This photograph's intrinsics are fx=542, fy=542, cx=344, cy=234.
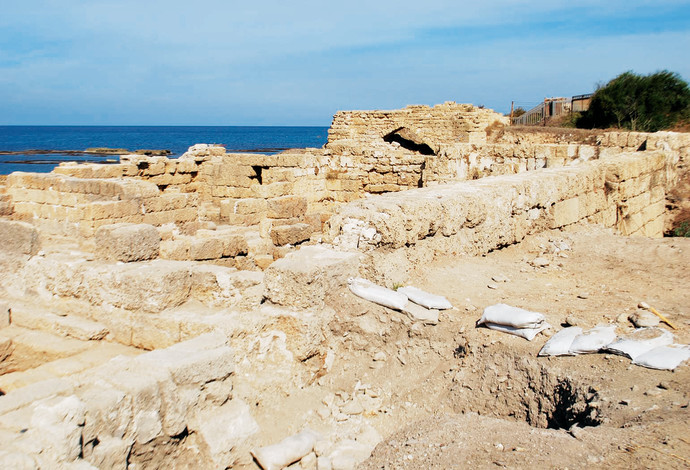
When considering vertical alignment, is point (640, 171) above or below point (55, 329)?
above

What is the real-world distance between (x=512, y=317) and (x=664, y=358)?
84 centimetres

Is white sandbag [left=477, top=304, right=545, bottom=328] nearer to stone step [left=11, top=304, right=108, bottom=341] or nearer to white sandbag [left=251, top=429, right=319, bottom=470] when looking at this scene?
white sandbag [left=251, top=429, right=319, bottom=470]

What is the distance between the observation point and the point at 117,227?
4.93 m

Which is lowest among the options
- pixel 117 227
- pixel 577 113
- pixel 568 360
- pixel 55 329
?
pixel 55 329

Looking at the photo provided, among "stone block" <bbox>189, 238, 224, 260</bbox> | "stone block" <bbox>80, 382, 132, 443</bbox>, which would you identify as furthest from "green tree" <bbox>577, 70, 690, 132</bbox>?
"stone block" <bbox>80, 382, 132, 443</bbox>

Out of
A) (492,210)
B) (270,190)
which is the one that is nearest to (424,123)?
(270,190)

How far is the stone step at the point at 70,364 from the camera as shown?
4.09m

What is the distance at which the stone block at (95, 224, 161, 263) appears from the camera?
4766mm

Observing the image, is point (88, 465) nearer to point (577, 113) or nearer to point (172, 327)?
point (172, 327)

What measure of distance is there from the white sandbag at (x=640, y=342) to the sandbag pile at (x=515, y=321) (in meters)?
0.44

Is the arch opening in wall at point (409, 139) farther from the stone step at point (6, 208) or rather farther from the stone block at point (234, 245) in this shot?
the stone step at point (6, 208)

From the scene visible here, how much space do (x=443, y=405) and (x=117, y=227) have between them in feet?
10.9

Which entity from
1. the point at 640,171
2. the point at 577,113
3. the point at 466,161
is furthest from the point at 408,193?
the point at 577,113

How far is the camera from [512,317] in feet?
11.1
